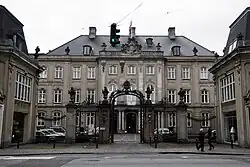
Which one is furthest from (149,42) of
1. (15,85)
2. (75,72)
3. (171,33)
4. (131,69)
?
(15,85)

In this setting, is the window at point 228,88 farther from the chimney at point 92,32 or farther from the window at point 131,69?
the chimney at point 92,32

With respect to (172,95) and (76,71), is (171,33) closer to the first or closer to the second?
(172,95)

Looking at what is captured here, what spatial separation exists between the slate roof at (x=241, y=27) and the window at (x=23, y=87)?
20.1m

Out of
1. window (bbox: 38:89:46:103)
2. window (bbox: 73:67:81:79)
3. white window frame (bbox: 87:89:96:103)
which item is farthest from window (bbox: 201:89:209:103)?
window (bbox: 38:89:46:103)

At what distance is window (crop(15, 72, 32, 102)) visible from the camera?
2700 cm

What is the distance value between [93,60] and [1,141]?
1240 inches

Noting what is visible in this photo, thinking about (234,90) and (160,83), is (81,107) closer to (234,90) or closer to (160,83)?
(234,90)

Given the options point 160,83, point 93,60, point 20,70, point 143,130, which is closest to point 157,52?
point 160,83

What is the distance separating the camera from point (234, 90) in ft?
88.1

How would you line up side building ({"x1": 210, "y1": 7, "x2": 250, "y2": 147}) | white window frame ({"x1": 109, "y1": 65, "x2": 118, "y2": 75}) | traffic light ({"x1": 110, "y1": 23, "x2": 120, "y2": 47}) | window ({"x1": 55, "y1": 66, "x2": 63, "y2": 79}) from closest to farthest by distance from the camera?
1. traffic light ({"x1": 110, "y1": 23, "x2": 120, "y2": 47})
2. side building ({"x1": 210, "y1": 7, "x2": 250, "y2": 147})
3. white window frame ({"x1": 109, "y1": 65, "x2": 118, "y2": 75})
4. window ({"x1": 55, "y1": 66, "x2": 63, "y2": 79})

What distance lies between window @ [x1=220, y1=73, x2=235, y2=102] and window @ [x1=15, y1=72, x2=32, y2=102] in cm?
1891

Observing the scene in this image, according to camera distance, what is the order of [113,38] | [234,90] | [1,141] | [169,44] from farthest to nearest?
[169,44], [234,90], [1,141], [113,38]

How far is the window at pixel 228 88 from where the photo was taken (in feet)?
90.0

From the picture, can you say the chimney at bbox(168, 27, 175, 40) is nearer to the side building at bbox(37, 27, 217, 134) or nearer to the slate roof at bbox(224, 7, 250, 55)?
the side building at bbox(37, 27, 217, 134)
